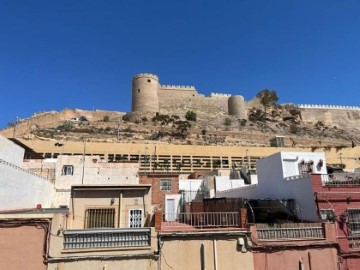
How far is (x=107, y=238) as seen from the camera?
977 cm

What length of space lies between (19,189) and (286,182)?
46.8 feet

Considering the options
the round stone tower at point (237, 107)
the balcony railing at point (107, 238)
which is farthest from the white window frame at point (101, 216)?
the round stone tower at point (237, 107)

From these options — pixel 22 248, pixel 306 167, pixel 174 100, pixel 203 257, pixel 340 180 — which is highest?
A: pixel 174 100

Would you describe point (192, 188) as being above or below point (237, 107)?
below

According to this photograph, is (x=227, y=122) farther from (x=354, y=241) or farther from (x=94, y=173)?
(x=354, y=241)

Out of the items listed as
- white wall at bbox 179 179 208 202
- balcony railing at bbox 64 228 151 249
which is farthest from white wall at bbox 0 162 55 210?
white wall at bbox 179 179 208 202

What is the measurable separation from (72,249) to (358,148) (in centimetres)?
4772

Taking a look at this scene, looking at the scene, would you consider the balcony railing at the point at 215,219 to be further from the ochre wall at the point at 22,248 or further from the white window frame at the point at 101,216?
the ochre wall at the point at 22,248

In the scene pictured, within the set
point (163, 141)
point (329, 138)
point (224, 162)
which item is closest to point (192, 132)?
point (163, 141)

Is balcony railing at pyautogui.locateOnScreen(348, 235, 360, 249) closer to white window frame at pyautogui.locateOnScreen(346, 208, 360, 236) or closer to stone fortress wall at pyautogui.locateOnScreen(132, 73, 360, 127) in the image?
white window frame at pyautogui.locateOnScreen(346, 208, 360, 236)

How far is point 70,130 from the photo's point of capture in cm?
4919

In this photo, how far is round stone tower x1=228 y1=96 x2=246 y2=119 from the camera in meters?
72.1

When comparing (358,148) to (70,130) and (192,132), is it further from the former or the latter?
(70,130)

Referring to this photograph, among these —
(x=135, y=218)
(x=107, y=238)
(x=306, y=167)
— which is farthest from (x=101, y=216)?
(x=306, y=167)
